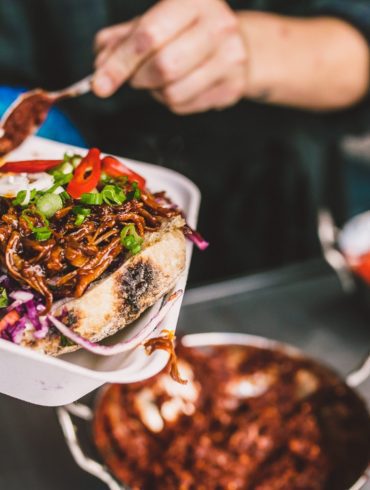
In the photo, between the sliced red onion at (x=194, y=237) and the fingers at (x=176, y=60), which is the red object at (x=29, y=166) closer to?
the sliced red onion at (x=194, y=237)

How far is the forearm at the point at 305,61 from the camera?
8.77 feet

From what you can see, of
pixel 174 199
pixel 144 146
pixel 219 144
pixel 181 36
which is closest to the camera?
pixel 174 199

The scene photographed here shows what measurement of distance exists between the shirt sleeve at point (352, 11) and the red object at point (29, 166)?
6.69 feet

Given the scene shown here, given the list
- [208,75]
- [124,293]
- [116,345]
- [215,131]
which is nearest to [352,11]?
[215,131]

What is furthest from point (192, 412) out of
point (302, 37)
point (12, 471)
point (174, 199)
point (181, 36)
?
point (302, 37)

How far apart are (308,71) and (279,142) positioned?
0.65 meters

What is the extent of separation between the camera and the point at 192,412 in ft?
6.91

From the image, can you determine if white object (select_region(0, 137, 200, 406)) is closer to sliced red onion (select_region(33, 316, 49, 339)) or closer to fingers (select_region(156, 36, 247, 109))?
sliced red onion (select_region(33, 316, 49, 339))

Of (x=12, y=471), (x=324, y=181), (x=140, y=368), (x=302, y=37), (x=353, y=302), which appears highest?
(x=140, y=368)

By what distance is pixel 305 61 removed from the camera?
285cm

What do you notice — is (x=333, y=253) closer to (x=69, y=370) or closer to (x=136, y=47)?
(x=136, y=47)

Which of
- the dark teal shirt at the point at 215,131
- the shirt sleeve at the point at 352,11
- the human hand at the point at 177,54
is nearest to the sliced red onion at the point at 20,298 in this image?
the human hand at the point at 177,54

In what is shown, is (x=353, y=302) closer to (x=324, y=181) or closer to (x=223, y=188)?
(x=223, y=188)

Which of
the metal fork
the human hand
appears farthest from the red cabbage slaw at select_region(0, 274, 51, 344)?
the human hand
